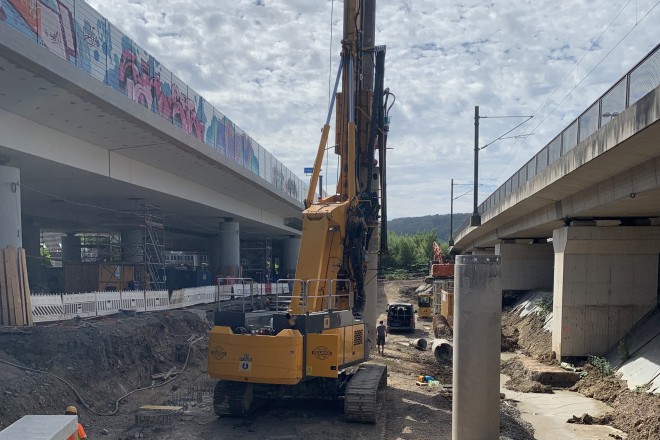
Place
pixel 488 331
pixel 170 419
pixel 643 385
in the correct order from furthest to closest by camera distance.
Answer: pixel 643 385, pixel 170 419, pixel 488 331

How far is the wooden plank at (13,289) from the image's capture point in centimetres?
1667

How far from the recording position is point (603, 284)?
65.1 feet

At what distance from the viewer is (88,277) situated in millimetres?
32750

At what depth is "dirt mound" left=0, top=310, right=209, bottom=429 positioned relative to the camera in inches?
488

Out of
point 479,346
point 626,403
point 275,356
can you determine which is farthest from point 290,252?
point 479,346

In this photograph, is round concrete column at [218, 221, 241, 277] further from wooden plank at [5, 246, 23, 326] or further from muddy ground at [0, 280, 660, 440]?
wooden plank at [5, 246, 23, 326]

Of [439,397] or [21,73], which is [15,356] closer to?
[21,73]

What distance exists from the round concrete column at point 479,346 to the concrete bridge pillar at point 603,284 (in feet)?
40.1

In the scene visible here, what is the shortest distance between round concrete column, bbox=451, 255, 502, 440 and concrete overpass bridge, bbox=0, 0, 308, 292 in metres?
10.8

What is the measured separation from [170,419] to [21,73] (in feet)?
29.0

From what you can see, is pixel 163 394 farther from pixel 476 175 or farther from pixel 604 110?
pixel 476 175

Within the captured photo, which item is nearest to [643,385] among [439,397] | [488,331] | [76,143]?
[439,397]

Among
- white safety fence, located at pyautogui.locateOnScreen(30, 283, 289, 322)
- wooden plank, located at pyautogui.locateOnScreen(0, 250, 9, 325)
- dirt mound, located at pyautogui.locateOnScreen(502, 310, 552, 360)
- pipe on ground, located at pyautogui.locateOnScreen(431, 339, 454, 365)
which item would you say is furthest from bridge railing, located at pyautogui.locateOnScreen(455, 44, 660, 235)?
wooden plank, located at pyautogui.locateOnScreen(0, 250, 9, 325)

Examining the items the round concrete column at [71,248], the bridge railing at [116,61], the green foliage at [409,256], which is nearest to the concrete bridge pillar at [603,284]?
→ the bridge railing at [116,61]
